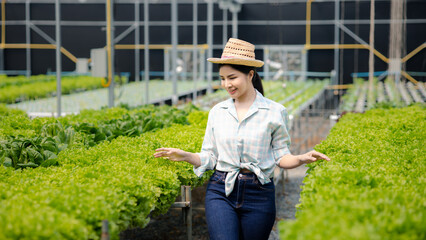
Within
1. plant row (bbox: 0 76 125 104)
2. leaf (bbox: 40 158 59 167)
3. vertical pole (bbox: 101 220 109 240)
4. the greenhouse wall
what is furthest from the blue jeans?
the greenhouse wall

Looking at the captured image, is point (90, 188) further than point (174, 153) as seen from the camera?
No

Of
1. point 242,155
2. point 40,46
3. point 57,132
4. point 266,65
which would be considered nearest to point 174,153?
point 242,155

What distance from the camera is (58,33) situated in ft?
28.0

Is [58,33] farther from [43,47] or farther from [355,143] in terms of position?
[43,47]

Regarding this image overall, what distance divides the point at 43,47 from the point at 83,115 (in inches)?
845

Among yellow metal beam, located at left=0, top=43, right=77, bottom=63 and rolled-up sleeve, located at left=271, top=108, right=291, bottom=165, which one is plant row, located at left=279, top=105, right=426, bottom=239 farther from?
yellow metal beam, located at left=0, top=43, right=77, bottom=63

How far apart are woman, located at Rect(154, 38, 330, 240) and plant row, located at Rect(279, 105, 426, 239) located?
269 millimetres

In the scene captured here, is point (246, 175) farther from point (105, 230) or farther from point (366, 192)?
point (105, 230)

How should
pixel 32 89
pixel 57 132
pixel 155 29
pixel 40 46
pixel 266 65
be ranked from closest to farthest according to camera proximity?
pixel 57 132 → pixel 32 89 → pixel 266 65 → pixel 40 46 → pixel 155 29

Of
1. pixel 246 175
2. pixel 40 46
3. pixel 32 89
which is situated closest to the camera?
pixel 246 175

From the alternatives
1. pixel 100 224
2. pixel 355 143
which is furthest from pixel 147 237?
pixel 100 224

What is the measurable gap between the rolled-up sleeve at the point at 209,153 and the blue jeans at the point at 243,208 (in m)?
0.18

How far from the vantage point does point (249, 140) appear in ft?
12.2

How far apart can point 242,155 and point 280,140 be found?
11.6 inches
